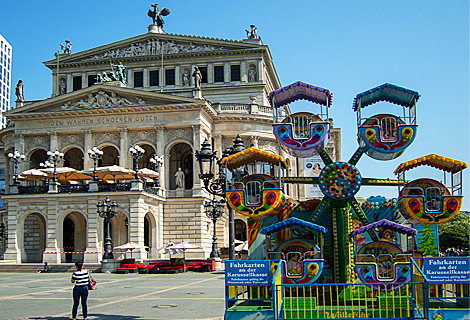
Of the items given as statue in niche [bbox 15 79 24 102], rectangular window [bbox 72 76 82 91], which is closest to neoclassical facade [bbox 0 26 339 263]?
statue in niche [bbox 15 79 24 102]

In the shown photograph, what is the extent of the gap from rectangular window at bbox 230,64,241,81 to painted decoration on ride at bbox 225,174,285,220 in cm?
5201

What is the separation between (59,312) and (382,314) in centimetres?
914

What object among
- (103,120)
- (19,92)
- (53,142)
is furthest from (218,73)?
(19,92)

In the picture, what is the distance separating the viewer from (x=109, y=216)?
3831cm

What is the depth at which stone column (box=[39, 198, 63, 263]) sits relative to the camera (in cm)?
4412

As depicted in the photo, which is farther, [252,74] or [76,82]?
[76,82]

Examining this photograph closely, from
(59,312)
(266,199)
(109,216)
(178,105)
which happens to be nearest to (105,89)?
(178,105)

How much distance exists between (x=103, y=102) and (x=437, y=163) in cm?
4355

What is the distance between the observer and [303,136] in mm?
13781

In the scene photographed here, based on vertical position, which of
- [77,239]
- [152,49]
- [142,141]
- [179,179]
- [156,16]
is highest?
[156,16]

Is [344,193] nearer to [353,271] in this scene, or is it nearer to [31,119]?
[353,271]

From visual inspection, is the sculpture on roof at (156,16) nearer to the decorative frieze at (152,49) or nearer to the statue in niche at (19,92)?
the decorative frieze at (152,49)

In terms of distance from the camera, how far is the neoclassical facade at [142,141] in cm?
4475

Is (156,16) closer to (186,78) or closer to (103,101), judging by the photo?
(186,78)
